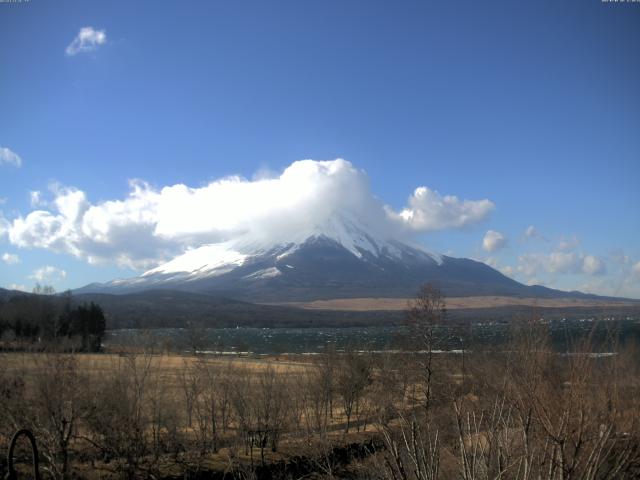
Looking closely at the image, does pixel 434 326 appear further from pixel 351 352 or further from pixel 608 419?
pixel 608 419

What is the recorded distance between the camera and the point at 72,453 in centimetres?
2841

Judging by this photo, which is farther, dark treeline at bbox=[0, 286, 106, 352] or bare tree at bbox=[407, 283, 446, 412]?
dark treeline at bbox=[0, 286, 106, 352]

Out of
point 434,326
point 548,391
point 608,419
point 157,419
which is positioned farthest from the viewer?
point 434,326

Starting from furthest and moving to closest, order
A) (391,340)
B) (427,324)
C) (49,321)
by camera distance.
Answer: (391,340), (49,321), (427,324)

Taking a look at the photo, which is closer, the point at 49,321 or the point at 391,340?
the point at 49,321

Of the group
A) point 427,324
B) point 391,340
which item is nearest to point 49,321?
point 391,340

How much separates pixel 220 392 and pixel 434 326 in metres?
17.3

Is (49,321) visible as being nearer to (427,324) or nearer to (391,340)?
(391,340)

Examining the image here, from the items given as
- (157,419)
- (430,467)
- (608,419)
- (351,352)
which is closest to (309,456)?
(157,419)

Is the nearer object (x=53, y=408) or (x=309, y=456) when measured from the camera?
(x=53, y=408)

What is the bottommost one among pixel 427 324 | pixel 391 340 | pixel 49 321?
pixel 391 340

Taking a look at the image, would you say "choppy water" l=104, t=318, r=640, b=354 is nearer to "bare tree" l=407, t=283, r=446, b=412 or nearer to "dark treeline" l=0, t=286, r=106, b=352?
"bare tree" l=407, t=283, r=446, b=412

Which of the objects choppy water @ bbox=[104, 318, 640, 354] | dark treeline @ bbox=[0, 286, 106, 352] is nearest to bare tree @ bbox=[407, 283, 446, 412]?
choppy water @ bbox=[104, 318, 640, 354]

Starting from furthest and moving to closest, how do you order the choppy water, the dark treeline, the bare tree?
the dark treeline < the bare tree < the choppy water
